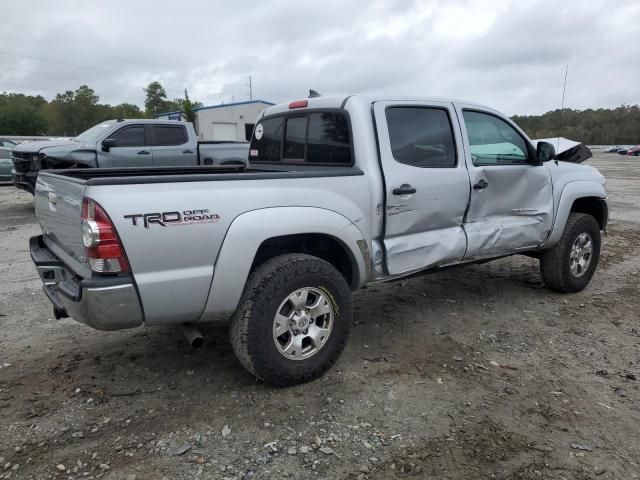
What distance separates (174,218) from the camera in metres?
2.67

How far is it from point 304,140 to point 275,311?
168 cm

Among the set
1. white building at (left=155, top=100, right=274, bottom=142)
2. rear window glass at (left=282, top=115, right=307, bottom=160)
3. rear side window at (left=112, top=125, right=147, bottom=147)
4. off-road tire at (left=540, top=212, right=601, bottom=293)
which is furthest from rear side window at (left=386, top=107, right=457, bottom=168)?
white building at (left=155, top=100, right=274, bottom=142)

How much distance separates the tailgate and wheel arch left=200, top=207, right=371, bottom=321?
2.39ft

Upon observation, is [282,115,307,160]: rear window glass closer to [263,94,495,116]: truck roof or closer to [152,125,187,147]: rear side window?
[263,94,495,116]: truck roof

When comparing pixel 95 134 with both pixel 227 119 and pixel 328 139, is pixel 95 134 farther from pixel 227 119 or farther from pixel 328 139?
pixel 227 119

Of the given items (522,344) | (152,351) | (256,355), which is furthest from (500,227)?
(152,351)

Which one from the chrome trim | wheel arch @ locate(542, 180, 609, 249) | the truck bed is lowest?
the chrome trim

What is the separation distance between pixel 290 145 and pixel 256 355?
2.00m

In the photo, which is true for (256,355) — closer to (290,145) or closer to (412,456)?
(412,456)

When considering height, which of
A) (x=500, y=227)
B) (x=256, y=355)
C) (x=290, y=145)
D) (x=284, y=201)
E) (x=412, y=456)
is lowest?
Result: (x=412, y=456)

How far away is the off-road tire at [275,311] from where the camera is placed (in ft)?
9.84

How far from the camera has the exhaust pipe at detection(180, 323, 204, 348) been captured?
117 inches

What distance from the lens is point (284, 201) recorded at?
3092 mm

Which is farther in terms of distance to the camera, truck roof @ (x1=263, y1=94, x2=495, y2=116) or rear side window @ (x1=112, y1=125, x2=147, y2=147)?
rear side window @ (x1=112, y1=125, x2=147, y2=147)
